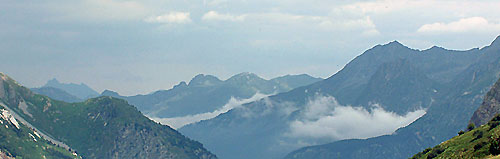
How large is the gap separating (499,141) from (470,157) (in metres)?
47.5

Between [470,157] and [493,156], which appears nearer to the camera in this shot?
[493,156]

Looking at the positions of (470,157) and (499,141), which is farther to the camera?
(470,157)

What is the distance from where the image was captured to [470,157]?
636ft

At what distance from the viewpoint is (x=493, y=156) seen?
15588 cm

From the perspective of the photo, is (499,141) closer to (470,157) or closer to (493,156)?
(493,156)

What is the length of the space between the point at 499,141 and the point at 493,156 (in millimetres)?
9077

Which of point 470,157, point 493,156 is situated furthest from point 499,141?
point 470,157

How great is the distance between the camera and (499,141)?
14812 centimetres

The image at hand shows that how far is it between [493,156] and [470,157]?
128ft
